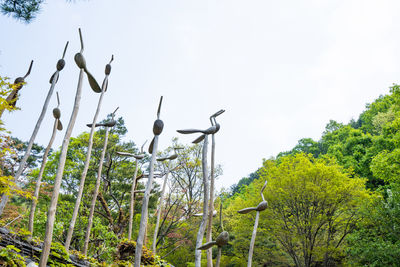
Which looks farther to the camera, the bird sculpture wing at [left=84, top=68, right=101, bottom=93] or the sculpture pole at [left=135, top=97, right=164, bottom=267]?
the bird sculpture wing at [left=84, top=68, right=101, bottom=93]

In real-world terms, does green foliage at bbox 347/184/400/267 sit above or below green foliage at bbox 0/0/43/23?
below

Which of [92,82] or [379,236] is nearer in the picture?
[92,82]

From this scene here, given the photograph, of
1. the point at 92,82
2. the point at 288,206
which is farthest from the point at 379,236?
the point at 92,82

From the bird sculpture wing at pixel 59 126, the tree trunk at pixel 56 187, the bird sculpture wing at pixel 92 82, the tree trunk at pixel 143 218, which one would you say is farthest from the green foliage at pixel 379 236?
the bird sculpture wing at pixel 59 126

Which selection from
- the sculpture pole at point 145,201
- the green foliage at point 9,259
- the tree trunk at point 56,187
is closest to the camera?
the sculpture pole at point 145,201

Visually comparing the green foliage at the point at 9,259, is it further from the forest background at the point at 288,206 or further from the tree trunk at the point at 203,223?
the forest background at the point at 288,206

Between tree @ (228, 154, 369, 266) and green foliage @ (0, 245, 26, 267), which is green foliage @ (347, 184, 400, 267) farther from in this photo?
green foliage @ (0, 245, 26, 267)

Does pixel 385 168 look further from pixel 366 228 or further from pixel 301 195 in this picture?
pixel 301 195

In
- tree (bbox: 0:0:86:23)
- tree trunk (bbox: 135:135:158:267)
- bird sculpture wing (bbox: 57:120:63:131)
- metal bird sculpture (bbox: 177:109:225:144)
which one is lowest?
tree trunk (bbox: 135:135:158:267)

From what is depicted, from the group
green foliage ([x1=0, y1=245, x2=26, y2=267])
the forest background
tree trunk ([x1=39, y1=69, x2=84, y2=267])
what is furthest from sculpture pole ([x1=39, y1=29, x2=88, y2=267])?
the forest background

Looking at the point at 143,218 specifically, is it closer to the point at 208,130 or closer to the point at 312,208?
the point at 208,130

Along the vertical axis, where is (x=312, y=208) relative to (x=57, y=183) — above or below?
above

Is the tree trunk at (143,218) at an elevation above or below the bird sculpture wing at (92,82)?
below

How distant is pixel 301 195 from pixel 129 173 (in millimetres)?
7188
